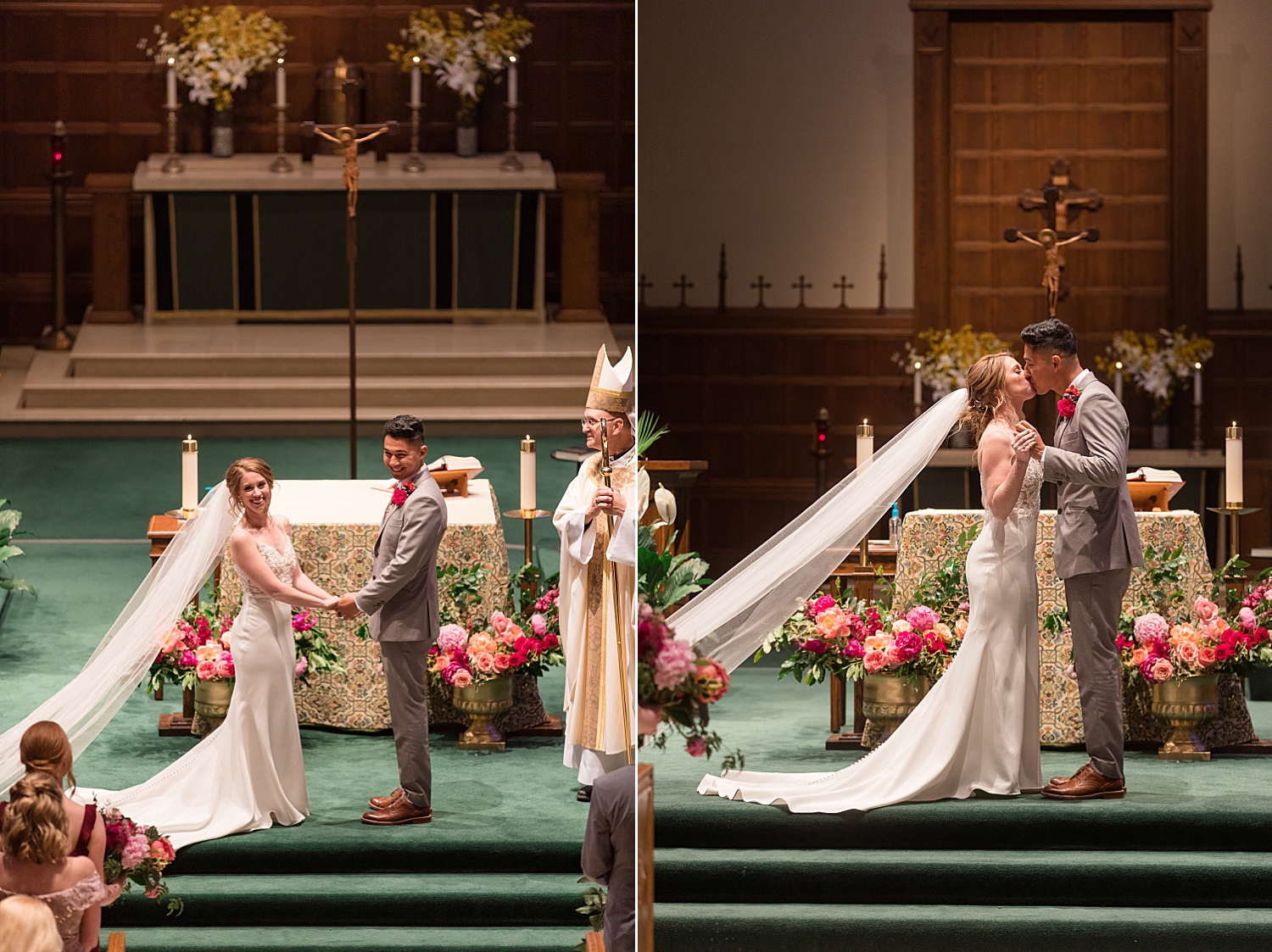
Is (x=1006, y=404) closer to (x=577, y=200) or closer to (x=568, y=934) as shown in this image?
(x=568, y=934)

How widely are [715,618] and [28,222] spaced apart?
7.79 meters

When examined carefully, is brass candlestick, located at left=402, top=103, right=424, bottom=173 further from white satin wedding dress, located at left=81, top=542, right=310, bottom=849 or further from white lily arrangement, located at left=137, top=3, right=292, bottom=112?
white satin wedding dress, located at left=81, top=542, right=310, bottom=849

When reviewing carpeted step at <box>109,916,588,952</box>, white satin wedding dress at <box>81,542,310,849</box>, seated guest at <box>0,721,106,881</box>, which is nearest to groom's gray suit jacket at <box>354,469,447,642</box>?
white satin wedding dress at <box>81,542,310,849</box>

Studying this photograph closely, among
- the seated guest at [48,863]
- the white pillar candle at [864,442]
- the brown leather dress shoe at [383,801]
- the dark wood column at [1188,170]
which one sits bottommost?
the brown leather dress shoe at [383,801]

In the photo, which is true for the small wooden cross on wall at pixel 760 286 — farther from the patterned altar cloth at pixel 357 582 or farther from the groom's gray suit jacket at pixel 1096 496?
the groom's gray suit jacket at pixel 1096 496

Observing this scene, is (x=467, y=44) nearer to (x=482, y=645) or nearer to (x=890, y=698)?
(x=482, y=645)

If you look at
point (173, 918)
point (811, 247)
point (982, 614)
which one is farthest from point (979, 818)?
point (811, 247)

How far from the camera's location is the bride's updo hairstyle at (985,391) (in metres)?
5.69

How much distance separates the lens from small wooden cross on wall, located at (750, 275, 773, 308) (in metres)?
9.53

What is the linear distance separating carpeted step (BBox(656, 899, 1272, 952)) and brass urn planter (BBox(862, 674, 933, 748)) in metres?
0.88

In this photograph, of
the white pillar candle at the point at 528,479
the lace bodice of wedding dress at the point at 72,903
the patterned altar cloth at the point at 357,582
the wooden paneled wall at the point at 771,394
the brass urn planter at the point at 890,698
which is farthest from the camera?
the wooden paneled wall at the point at 771,394

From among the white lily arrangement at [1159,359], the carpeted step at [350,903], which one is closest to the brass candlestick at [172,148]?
the white lily arrangement at [1159,359]

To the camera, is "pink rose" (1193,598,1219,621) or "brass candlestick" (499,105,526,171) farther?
"brass candlestick" (499,105,526,171)

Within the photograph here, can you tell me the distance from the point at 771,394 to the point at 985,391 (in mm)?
3919
